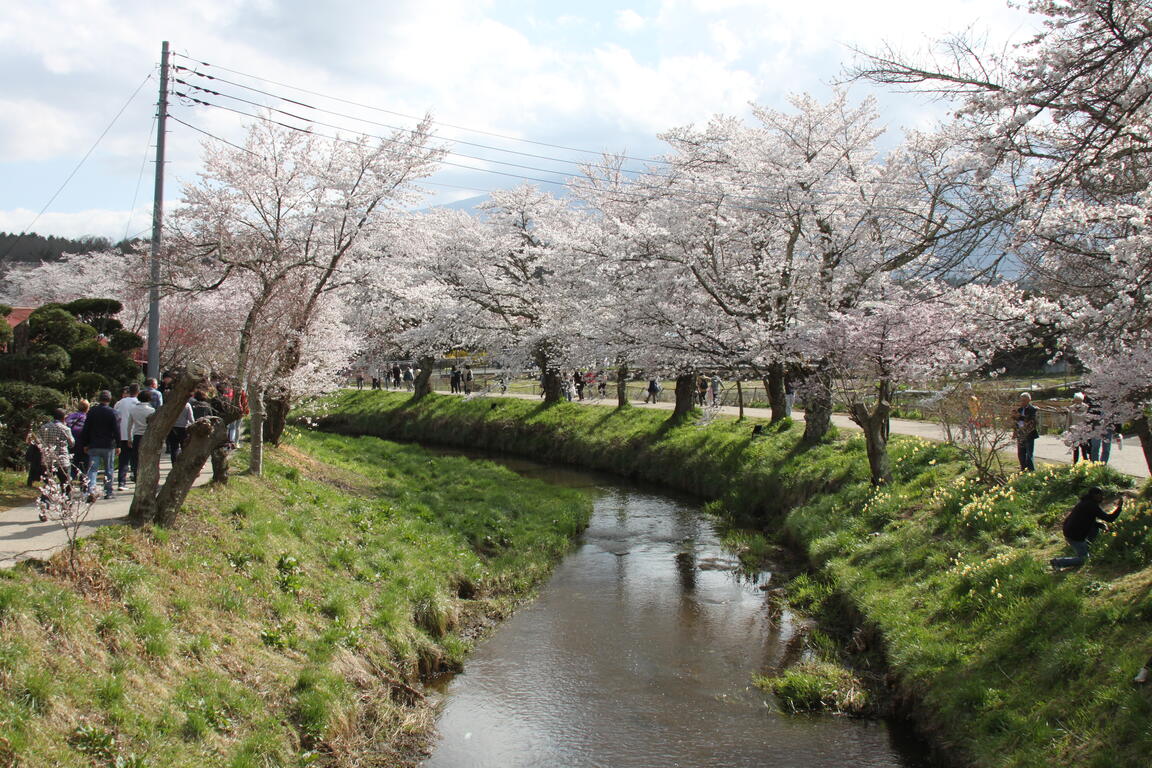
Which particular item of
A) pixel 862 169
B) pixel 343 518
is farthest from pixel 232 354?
pixel 862 169

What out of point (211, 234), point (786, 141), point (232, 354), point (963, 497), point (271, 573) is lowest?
point (271, 573)

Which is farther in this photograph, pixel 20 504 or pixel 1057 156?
pixel 20 504

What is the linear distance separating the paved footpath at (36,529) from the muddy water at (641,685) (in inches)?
182

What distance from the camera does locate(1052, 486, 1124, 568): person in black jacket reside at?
9.51 meters

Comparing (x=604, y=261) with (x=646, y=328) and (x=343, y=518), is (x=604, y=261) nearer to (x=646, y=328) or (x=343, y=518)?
(x=646, y=328)

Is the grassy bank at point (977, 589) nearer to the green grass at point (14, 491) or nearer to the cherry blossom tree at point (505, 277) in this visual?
the cherry blossom tree at point (505, 277)

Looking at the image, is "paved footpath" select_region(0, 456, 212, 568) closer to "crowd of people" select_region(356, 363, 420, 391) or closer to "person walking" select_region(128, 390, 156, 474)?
"person walking" select_region(128, 390, 156, 474)

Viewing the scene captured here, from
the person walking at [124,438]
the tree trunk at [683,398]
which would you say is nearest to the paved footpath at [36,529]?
the person walking at [124,438]

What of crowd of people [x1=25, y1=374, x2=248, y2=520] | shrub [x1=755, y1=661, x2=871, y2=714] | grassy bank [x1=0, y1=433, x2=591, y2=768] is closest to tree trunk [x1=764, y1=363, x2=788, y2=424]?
grassy bank [x1=0, y1=433, x2=591, y2=768]

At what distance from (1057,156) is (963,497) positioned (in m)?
6.92

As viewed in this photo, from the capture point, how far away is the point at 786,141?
2055 cm

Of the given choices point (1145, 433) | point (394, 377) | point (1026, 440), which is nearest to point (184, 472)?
point (1145, 433)

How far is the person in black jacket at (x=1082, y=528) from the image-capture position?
9508mm

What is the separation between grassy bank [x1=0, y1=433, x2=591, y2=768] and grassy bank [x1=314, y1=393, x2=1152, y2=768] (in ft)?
18.0
